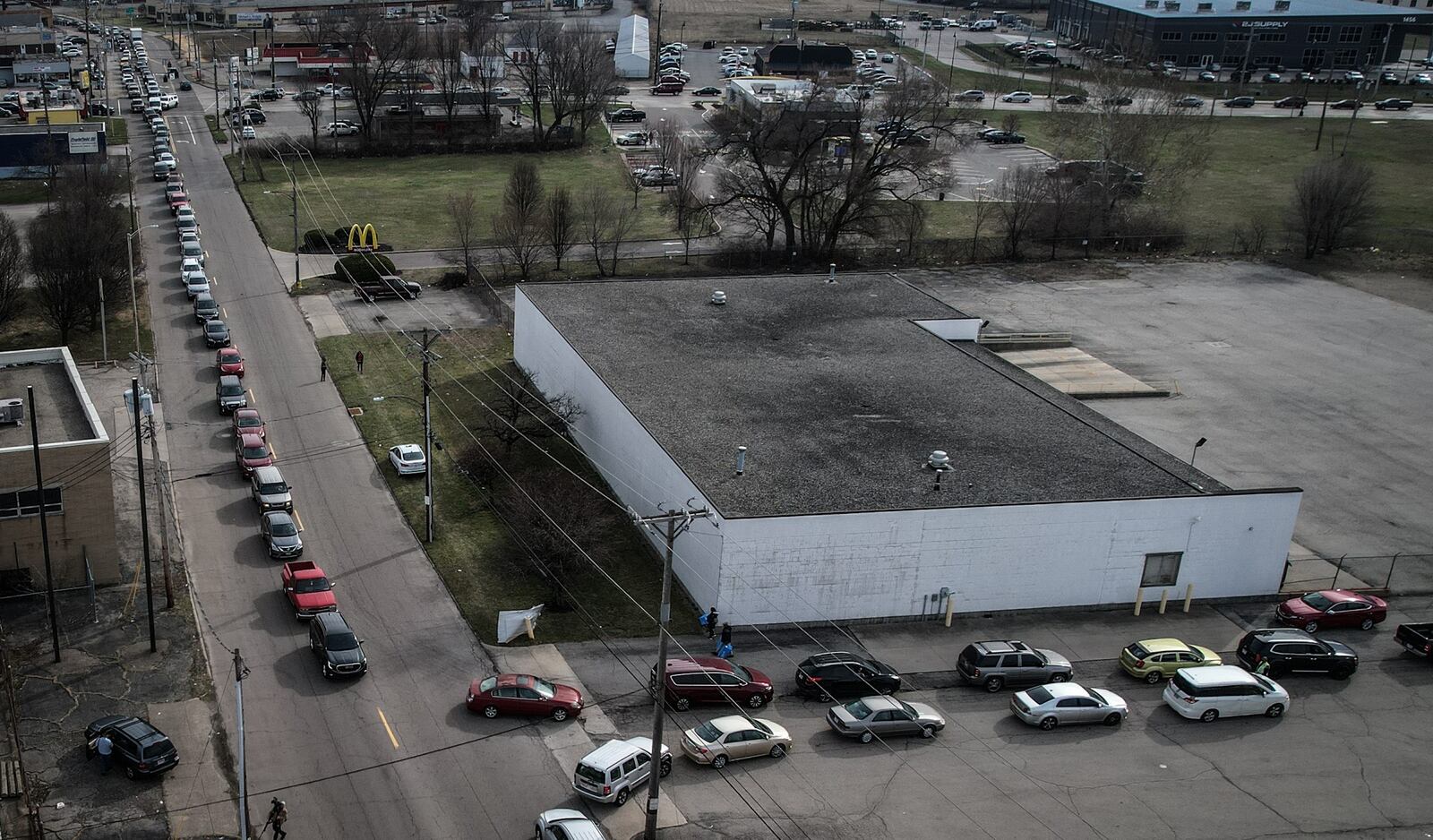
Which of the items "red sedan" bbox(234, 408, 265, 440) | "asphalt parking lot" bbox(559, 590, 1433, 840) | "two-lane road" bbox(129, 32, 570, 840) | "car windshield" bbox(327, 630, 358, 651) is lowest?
"two-lane road" bbox(129, 32, 570, 840)

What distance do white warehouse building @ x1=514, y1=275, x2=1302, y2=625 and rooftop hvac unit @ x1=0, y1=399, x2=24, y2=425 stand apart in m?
20.0

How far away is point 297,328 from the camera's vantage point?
6794 centimetres

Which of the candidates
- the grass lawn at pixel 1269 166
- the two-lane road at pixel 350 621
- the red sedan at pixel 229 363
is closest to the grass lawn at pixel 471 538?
the two-lane road at pixel 350 621

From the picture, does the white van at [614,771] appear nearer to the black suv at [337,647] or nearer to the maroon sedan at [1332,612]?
the black suv at [337,647]

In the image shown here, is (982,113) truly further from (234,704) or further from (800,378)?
(234,704)

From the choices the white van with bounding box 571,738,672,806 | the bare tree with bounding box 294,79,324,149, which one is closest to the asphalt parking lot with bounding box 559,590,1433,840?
the white van with bounding box 571,738,672,806

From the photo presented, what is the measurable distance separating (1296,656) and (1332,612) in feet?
13.2

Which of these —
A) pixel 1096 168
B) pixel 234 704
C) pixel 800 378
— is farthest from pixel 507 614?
pixel 1096 168

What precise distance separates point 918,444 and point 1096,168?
5600cm

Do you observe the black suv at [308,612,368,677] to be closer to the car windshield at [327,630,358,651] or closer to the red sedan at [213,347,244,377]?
the car windshield at [327,630,358,651]

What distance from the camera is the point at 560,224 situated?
258 ft

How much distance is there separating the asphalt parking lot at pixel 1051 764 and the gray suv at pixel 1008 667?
51 centimetres

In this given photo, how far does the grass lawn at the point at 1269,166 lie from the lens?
97.1 metres

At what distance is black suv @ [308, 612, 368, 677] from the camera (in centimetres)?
3694
